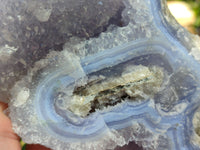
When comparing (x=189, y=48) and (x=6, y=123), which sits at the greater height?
(x=189, y=48)

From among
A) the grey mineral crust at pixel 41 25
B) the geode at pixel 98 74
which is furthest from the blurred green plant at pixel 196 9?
the grey mineral crust at pixel 41 25

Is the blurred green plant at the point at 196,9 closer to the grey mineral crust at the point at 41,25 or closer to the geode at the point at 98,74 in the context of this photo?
the geode at the point at 98,74

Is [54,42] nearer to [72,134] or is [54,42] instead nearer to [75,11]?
[75,11]

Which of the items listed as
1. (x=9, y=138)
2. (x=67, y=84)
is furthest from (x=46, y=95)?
(x=9, y=138)

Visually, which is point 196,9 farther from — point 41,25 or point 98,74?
point 41,25

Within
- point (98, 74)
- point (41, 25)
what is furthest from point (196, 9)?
point (41, 25)

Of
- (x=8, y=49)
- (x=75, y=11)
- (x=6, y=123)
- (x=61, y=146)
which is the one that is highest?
(x=75, y=11)

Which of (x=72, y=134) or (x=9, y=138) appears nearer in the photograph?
(x=72, y=134)

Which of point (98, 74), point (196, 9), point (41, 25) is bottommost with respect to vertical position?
point (98, 74)
